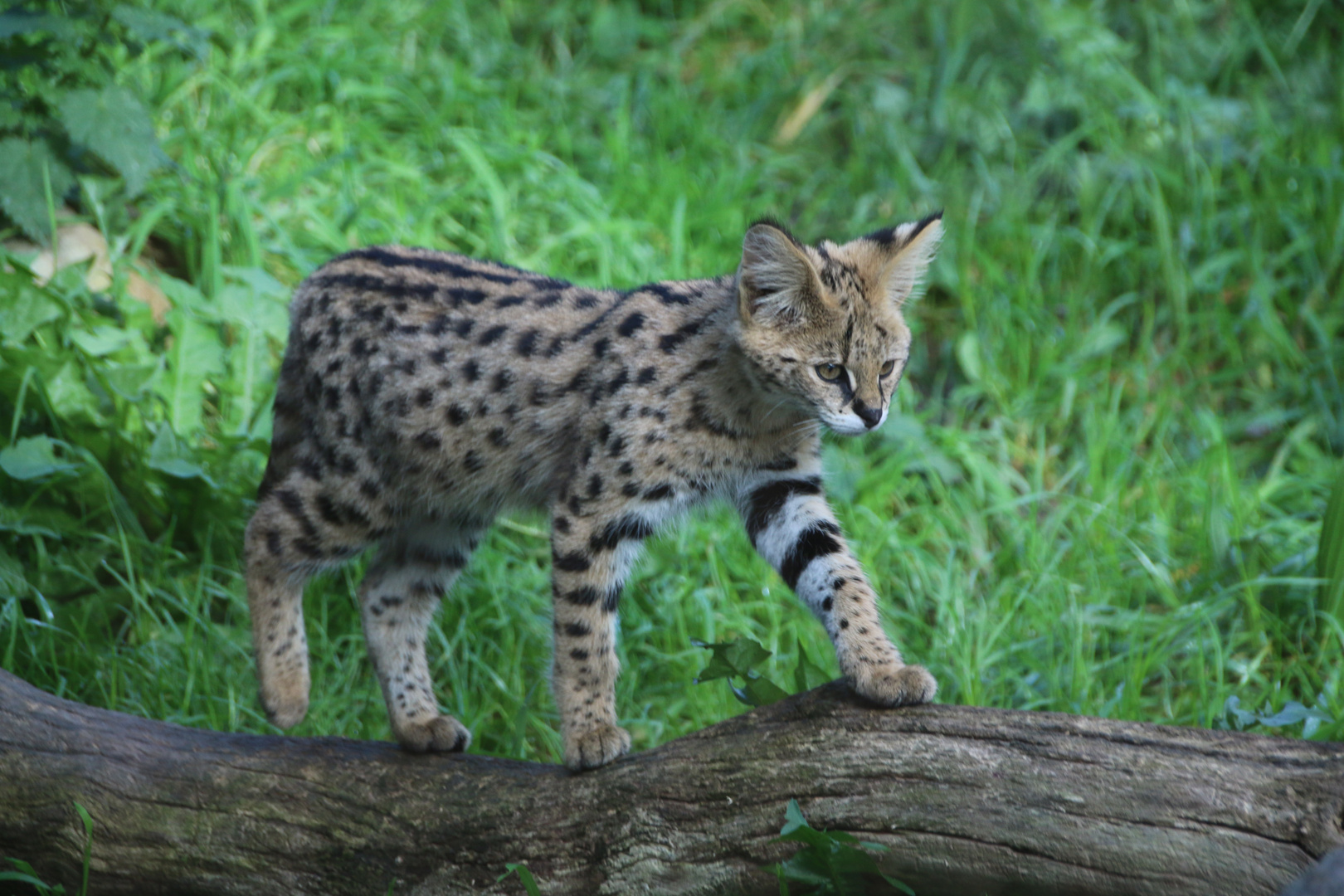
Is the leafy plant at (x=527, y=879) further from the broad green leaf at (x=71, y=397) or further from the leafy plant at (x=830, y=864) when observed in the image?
the broad green leaf at (x=71, y=397)

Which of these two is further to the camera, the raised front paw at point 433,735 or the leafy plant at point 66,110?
the leafy plant at point 66,110

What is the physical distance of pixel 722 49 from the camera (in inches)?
335

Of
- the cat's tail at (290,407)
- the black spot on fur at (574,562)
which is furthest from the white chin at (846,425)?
the cat's tail at (290,407)

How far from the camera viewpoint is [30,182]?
5617 mm

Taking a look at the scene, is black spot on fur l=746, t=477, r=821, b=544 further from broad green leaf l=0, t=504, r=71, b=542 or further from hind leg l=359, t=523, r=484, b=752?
broad green leaf l=0, t=504, r=71, b=542

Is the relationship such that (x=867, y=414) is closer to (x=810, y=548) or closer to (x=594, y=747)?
(x=810, y=548)

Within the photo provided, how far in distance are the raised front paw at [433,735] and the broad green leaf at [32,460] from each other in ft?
5.77

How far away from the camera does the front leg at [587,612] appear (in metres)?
3.96

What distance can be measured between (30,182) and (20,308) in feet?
2.50

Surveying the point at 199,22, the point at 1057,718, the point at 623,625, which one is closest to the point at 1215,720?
the point at 1057,718

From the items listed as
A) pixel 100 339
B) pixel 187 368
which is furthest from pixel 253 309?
pixel 100 339

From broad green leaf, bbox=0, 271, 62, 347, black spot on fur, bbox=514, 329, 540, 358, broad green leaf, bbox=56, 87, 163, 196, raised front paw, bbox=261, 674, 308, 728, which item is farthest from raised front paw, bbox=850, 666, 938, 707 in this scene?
broad green leaf, bbox=56, 87, 163, 196

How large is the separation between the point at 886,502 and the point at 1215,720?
2.22 m

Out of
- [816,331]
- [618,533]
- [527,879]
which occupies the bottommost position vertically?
[527,879]
